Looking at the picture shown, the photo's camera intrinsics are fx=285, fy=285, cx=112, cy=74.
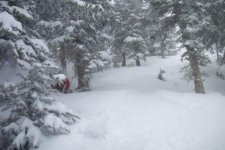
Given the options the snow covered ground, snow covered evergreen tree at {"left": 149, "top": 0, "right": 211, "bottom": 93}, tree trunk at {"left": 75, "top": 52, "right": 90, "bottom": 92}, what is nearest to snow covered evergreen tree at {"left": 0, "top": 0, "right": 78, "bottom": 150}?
the snow covered ground

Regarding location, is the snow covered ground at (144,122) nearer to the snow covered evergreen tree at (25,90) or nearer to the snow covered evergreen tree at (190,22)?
the snow covered evergreen tree at (25,90)

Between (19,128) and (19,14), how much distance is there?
12.7ft

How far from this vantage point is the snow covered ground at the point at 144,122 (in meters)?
10.8

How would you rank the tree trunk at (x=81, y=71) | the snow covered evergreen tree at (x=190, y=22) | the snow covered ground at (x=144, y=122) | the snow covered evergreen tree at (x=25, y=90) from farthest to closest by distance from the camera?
1. the tree trunk at (x=81, y=71)
2. the snow covered evergreen tree at (x=190, y=22)
3. the snow covered ground at (x=144, y=122)
4. the snow covered evergreen tree at (x=25, y=90)

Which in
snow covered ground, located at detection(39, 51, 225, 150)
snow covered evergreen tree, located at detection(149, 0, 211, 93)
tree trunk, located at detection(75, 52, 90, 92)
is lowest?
snow covered ground, located at detection(39, 51, 225, 150)

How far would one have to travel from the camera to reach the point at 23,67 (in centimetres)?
985

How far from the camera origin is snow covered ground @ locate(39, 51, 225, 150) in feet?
35.3

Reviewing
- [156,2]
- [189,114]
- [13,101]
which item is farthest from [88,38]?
[13,101]

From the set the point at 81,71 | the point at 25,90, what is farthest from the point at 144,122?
the point at 81,71

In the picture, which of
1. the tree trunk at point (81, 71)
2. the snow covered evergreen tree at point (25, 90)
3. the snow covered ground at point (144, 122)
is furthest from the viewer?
the tree trunk at point (81, 71)

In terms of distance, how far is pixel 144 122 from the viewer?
1280 cm

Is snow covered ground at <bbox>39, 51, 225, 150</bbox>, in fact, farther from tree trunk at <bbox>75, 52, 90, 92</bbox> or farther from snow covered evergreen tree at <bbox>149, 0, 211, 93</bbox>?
tree trunk at <bbox>75, 52, 90, 92</bbox>

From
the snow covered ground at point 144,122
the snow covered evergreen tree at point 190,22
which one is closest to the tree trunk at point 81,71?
the snow covered ground at point 144,122

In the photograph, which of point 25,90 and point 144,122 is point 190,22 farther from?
point 25,90
